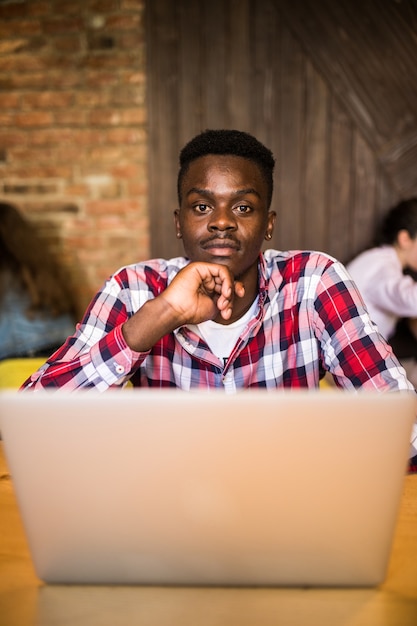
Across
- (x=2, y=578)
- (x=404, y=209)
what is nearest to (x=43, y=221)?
(x=404, y=209)

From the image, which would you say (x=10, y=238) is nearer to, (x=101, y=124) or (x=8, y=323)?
(x=8, y=323)

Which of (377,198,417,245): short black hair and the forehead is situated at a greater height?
the forehead

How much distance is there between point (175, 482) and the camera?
0.62 meters

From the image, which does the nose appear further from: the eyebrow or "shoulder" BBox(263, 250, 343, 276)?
"shoulder" BBox(263, 250, 343, 276)

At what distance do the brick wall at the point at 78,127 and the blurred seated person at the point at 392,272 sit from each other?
1.15 meters

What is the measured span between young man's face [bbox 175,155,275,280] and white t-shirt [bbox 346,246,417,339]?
1.34 metres

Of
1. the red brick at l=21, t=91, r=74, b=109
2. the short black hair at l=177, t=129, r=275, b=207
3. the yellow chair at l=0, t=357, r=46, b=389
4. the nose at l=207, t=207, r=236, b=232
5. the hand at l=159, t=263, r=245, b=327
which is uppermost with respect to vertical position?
the red brick at l=21, t=91, r=74, b=109

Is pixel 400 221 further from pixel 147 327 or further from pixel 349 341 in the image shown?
pixel 147 327

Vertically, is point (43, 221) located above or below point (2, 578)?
above

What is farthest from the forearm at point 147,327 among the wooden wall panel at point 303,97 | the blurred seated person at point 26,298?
the wooden wall panel at point 303,97

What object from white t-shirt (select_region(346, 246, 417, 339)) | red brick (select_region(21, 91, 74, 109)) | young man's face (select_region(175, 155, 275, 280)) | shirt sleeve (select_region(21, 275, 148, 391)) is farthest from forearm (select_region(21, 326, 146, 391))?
red brick (select_region(21, 91, 74, 109))

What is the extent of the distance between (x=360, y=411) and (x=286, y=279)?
0.92 m

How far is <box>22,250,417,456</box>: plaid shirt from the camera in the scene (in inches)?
53.1

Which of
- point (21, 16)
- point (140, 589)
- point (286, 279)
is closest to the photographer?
point (140, 589)
